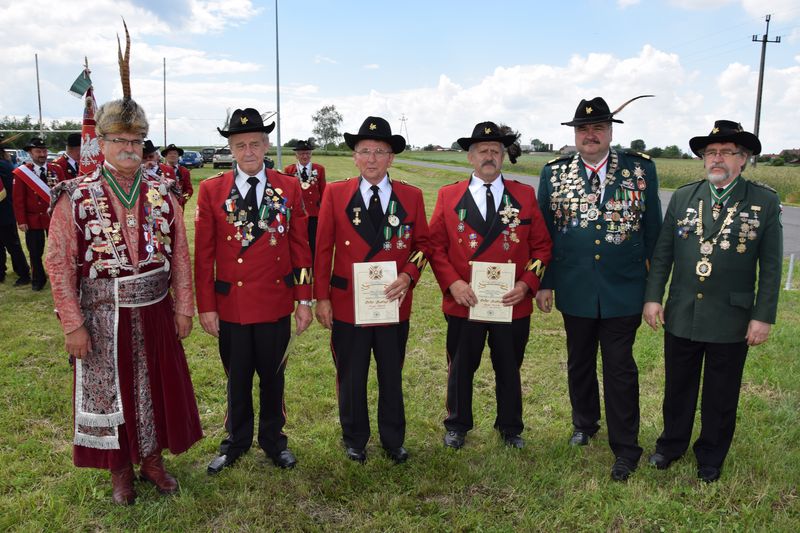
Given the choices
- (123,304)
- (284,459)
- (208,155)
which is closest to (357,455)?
(284,459)

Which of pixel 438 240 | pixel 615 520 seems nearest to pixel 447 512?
pixel 615 520

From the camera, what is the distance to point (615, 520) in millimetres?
3279

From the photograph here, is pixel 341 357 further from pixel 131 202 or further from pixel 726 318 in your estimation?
pixel 726 318

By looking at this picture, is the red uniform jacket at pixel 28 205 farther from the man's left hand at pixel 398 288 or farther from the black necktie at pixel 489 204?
the black necktie at pixel 489 204

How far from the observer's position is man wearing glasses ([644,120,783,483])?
11.2 ft

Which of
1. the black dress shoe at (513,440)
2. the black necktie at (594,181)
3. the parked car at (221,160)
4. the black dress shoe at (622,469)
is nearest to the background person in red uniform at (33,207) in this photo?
the black dress shoe at (513,440)

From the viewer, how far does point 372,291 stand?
3.61 metres

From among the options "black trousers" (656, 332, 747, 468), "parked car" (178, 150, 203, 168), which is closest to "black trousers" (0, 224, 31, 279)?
"black trousers" (656, 332, 747, 468)

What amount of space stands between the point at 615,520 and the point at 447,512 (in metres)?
0.96

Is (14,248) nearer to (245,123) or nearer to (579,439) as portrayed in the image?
(245,123)

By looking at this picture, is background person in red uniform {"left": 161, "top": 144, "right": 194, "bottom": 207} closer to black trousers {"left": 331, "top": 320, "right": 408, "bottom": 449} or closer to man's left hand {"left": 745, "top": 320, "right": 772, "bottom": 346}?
black trousers {"left": 331, "top": 320, "right": 408, "bottom": 449}

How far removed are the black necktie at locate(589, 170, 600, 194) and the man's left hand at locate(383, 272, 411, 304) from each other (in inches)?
53.9

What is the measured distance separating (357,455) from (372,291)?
116cm

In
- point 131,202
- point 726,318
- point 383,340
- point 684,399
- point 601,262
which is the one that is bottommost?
point 684,399
